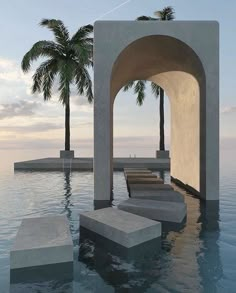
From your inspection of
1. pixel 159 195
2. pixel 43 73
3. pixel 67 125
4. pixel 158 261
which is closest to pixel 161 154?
pixel 67 125

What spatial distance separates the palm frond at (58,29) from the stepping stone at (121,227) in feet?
78.8

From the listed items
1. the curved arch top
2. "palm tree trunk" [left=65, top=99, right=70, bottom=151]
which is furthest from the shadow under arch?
"palm tree trunk" [left=65, top=99, right=70, bottom=151]

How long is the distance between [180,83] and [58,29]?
698 inches

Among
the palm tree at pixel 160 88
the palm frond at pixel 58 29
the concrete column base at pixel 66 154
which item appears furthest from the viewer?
the palm tree at pixel 160 88

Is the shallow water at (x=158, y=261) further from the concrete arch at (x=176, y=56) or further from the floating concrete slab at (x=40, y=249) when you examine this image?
the concrete arch at (x=176, y=56)

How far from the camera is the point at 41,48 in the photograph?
27391 mm

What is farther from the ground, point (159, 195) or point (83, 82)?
point (83, 82)

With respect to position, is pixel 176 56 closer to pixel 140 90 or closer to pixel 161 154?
pixel 161 154

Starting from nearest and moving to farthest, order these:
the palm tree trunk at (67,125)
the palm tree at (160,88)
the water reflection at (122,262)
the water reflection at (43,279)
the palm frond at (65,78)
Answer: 1. the water reflection at (43,279)
2. the water reflection at (122,262)
3. the palm frond at (65,78)
4. the palm tree trunk at (67,125)
5. the palm tree at (160,88)

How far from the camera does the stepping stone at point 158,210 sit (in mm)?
8516

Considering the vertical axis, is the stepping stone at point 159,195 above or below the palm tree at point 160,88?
below

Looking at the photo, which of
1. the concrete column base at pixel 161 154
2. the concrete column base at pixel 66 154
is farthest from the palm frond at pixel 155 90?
the concrete column base at pixel 66 154

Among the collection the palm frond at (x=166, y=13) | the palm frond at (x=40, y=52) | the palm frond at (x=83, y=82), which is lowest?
the palm frond at (x=83, y=82)

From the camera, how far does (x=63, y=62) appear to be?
2723 centimetres
